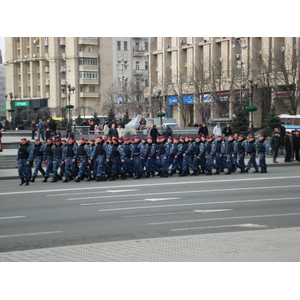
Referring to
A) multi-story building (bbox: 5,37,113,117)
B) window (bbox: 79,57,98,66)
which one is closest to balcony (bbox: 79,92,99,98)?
multi-story building (bbox: 5,37,113,117)

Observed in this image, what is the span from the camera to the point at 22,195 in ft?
63.4

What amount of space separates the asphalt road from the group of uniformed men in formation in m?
0.94

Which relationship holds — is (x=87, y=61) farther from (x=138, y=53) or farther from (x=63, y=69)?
(x=138, y=53)

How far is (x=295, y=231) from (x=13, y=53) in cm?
9826

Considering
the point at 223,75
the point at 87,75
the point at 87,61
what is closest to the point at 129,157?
the point at 223,75

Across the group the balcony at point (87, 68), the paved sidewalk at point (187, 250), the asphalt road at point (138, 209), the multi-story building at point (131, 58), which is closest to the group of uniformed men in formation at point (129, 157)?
the asphalt road at point (138, 209)

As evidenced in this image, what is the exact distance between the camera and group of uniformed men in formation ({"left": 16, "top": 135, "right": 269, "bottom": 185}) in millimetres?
23500

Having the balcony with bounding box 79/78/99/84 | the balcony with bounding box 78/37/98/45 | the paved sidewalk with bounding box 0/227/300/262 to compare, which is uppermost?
the balcony with bounding box 78/37/98/45

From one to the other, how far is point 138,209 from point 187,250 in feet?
17.9

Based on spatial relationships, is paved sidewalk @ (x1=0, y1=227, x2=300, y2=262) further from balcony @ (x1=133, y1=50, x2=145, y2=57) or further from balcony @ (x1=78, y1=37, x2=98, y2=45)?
balcony @ (x1=133, y1=50, x2=145, y2=57)

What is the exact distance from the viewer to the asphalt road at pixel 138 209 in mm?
12711

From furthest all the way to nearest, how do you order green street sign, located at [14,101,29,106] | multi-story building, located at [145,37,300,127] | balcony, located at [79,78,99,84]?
green street sign, located at [14,101,29,106] → balcony, located at [79,78,99,84] → multi-story building, located at [145,37,300,127]

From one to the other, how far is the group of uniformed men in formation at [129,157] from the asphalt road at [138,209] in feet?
3.08
